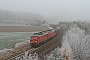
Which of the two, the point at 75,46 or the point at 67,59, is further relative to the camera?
the point at 75,46

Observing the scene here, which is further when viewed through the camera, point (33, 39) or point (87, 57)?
point (87, 57)

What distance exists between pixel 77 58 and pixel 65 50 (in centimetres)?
1768

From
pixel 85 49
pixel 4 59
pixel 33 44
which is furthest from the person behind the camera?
pixel 85 49

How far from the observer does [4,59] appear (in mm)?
28422

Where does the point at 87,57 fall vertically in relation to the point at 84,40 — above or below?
below

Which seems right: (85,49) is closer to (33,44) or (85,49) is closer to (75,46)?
(75,46)

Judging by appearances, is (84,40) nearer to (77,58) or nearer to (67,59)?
(77,58)

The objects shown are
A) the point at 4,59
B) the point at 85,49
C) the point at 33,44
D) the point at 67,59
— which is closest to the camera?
the point at 67,59

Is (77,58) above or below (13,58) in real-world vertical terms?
below

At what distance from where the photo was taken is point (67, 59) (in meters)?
24.0

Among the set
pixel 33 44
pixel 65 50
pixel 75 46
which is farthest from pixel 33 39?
pixel 65 50

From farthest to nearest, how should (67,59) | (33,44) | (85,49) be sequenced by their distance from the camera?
1. (85,49)
2. (33,44)
3. (67,59)

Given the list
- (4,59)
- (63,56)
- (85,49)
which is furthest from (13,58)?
(85,49)

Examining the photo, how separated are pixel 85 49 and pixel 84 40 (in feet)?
8.91
